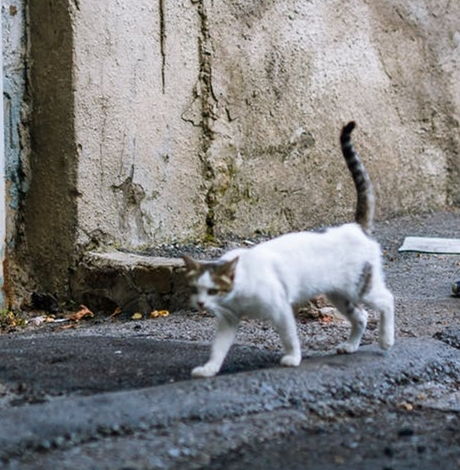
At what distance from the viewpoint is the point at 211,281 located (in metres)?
3.96

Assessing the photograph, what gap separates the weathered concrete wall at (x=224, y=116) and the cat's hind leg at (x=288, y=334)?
256 cm

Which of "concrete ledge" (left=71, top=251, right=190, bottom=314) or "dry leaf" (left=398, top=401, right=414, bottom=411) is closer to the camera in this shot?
"dry leaf" (left=398, top=401, right=414, bottom=411)

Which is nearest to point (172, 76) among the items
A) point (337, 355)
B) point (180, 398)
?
point (337, 355)

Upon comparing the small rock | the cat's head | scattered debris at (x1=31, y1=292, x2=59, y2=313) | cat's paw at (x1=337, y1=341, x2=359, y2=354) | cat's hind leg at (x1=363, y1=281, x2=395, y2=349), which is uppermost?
the cat's head

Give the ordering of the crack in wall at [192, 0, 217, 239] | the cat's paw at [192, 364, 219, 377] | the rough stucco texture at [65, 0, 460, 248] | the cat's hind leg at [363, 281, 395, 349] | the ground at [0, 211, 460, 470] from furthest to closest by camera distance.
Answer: the crack in wall at [192, 0, 217, 239], the rough stucco texture at [65, 0, 460, 248], the cat's hind leg at [363, 281, 395, 349], the cat's paw at [192, 364, 219, 377], the ground at [0, 211, 460, 470]

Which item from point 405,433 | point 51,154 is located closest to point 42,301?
point 51,154

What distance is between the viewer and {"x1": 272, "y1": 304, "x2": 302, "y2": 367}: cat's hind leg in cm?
411

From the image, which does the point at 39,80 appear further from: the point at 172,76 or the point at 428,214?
the point at 428,214

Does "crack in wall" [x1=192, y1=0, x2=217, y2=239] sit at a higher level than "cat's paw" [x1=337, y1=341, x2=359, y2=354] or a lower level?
higher

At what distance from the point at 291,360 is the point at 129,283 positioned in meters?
2.14

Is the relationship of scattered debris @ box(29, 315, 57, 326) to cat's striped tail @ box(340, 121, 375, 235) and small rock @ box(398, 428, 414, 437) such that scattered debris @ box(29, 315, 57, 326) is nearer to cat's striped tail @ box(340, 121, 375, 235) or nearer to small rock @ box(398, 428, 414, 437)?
cat's striped tail @ box(340, 121, 375, 235)

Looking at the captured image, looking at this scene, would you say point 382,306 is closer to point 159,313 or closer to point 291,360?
point 291,360

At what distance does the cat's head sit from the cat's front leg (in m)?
0.14

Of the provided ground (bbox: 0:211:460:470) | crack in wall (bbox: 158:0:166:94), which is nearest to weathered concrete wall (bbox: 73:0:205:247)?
crack in wall (bbox: 158:0:166:94)
